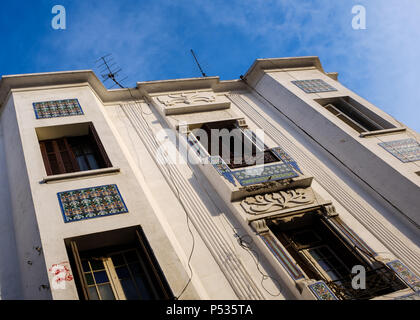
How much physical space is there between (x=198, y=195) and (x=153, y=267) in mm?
2720

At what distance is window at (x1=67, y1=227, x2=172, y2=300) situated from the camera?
680cm

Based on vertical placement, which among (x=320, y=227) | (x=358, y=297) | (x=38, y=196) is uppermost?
(x=38, y=196)

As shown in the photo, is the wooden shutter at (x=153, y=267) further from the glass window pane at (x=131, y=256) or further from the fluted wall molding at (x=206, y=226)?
the fluted wall molding at (x=206, y=226)

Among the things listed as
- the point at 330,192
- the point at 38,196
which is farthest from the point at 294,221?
the point at 38,196

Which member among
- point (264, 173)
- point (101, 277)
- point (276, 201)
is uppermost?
point (264, 173)

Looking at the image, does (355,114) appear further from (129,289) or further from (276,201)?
(129,289)

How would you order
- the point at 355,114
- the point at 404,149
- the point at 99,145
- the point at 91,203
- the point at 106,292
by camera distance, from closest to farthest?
the point at 106,292 → the point at 91,203 → the point at 99,145 → the point at 404,149 → the point at 355,114

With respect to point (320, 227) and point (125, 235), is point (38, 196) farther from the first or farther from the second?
point (320, 227)

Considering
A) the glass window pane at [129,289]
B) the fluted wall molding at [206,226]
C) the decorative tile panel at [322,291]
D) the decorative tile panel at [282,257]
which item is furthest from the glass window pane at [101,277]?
the decorative tile panel at [322,291]

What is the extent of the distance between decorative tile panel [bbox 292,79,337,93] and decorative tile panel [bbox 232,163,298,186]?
4.38 metres

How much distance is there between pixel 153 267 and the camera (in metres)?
6.80

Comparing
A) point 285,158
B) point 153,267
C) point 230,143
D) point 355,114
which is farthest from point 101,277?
point 355,114

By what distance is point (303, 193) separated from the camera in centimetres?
900
